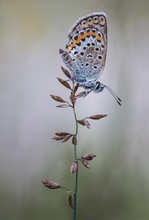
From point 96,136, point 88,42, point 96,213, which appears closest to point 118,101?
point 96,136

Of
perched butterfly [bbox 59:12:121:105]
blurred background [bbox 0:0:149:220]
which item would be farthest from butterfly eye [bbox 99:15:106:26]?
blurred background [bbox 0:0:149:220]

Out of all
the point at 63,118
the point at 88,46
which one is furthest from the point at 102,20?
the point at 63,118

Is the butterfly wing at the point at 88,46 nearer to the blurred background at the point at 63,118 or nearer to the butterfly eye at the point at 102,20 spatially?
the butterfly eye at the point at 102,20

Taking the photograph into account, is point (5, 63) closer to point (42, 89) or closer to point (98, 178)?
point (42, 89)

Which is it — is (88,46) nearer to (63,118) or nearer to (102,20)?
(102,20)

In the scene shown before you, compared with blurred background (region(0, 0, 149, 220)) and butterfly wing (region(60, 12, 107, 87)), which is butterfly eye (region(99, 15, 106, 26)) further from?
blurred background (region(0, 0, 149, 220))

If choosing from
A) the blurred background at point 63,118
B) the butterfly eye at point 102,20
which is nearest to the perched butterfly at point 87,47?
the butterfly eye at point 102,20
